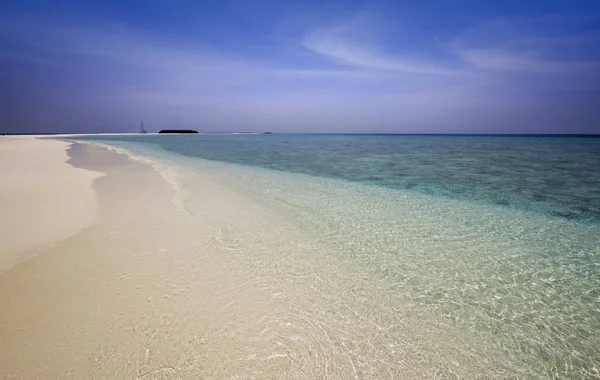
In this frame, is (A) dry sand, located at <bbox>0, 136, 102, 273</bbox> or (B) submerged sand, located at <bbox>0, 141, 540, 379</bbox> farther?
(A) dry sand, located at <bbox>0, 136, 102, 273</bbox>

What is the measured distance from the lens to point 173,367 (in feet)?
7.32

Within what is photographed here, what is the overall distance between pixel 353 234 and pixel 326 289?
79.6 inches

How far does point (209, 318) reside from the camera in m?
2.81

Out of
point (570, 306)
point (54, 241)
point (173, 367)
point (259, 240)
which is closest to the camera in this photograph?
point (173, 367)

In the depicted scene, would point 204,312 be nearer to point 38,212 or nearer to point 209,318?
point 209,318

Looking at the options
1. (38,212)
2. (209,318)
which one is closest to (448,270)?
(209,318)

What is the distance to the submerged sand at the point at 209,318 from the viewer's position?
2.27m

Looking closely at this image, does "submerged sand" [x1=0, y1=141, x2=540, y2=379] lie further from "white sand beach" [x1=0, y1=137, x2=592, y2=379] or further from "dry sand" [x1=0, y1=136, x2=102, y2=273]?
"dry sand" [x1=0, y1=136, x2=102, y2=273]

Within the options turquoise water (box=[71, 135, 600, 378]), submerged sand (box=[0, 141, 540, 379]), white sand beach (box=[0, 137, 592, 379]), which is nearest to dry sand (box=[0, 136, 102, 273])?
white sand beach (box=[0, 137, 592, 379])

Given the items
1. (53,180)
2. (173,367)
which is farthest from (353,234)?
(53,180)

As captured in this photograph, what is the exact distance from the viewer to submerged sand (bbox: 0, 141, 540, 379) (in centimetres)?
227

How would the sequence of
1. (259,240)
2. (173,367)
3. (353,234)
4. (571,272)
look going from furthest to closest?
(353,234)
(259,240)
(571,272)
(173,367)

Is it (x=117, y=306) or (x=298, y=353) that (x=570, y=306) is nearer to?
(x=298, y=353)

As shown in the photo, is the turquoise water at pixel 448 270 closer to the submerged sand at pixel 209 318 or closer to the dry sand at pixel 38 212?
the submerged sand at pixel 209 318
